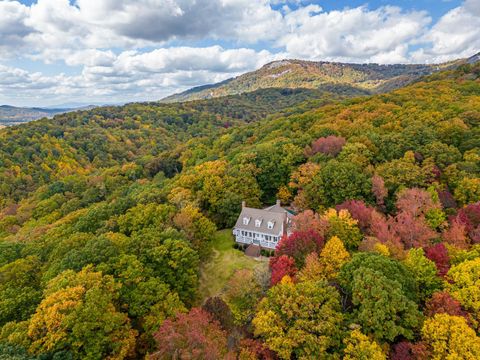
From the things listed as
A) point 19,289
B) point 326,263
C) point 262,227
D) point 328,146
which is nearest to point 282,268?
point 326,263

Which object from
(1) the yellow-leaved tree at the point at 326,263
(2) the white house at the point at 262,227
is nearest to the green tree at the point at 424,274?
(1) the yellow-leaved tree at the point at 326,263

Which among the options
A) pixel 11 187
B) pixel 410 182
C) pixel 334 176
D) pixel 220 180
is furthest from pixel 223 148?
pixel 11 187

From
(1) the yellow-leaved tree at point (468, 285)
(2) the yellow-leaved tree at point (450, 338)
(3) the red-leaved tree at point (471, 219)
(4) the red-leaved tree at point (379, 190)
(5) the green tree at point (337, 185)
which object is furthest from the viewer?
(5) the green tree at point (337, 185)

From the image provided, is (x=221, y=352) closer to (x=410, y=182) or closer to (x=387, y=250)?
(x=387, y=250)

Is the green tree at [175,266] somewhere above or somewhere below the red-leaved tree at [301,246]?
below

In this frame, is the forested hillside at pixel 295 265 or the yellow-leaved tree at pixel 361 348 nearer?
the yellow-leaved tree at pixel 361 348

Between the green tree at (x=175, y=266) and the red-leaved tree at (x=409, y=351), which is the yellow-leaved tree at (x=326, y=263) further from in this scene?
the green tree at (x=175, y=266)

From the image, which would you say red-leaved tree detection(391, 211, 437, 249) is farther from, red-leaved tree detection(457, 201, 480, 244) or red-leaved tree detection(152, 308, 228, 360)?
red-leaved tree detection(152, 308, 228, 360)

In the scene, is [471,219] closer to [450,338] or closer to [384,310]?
[450,338]
